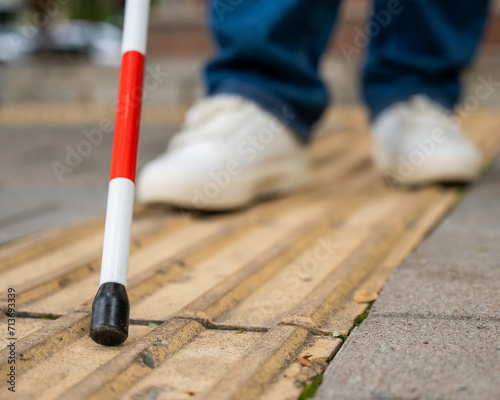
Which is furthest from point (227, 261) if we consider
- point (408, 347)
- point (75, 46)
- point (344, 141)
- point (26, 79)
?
point (75, 46)

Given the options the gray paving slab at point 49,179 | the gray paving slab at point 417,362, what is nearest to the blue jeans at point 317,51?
the gray paving slab at point 49,179

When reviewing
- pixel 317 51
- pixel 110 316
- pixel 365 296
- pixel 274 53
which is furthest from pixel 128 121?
pixel 317 51

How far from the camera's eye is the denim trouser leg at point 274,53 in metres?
1.50

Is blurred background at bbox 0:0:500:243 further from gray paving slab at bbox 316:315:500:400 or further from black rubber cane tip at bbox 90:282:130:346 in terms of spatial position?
gray paving slab at bbox 316:315:500:400

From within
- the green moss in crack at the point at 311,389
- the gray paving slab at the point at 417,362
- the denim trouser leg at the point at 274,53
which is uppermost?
the denim trouser leg at the point at 274,53

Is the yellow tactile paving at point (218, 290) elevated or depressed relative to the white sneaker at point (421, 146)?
depressed

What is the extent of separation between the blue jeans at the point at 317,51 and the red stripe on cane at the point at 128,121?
676 millimetres

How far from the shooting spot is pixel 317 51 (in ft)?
5.62

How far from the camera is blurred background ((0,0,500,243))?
1659 millimetres

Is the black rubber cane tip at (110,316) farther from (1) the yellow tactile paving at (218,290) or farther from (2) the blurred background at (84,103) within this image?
(2) the blurred background at (84,103)

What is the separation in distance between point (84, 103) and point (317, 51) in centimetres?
339

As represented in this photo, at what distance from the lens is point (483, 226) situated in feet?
4.11

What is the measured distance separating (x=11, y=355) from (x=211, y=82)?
3.49 ft

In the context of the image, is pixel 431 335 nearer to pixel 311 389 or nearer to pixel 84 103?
pixel 311 389
